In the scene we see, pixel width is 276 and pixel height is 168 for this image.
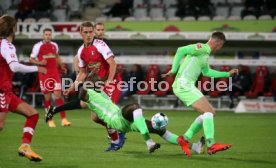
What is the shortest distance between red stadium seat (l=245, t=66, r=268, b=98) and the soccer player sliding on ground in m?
15.0

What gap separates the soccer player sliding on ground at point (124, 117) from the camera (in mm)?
10242

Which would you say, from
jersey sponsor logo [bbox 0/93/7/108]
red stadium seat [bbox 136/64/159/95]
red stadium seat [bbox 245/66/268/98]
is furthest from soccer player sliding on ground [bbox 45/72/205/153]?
red stadium seat [bbox 136/64/159/95]

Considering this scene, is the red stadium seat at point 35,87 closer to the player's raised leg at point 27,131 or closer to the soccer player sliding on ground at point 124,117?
the soccer player sliding on ground at point 124,117

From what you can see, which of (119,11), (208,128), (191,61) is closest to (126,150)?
(208,128)

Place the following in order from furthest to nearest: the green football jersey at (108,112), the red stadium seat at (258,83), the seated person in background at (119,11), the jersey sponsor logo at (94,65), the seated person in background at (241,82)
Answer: the seated person in background at (119,11) < the seated person in background at (241,82) < the red stadium seat at (258,83) < the jersey sponsor logo at (94,65) < the green football jersey at (108,112)

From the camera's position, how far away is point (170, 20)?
27219 millimetres

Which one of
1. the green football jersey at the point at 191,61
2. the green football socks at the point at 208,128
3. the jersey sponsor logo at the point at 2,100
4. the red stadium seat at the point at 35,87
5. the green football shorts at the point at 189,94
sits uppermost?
the green football jersey at the point at 191,61

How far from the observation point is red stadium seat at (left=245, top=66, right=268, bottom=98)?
2547cm

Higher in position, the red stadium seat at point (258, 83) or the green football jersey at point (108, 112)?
the green football jersey at point (108, 112)

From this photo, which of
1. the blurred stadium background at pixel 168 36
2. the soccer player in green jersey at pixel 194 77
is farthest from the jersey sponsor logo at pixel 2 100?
the blurred stadium background at pixel 168 36

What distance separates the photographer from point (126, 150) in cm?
1170

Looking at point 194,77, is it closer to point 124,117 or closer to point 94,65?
point 124,117

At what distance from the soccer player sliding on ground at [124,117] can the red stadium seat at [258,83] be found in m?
15.0

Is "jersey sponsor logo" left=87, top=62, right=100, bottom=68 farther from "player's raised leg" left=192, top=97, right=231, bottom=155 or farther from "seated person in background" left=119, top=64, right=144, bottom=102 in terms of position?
"seated person in background" left=119, top=64, right=144, bottom=102
